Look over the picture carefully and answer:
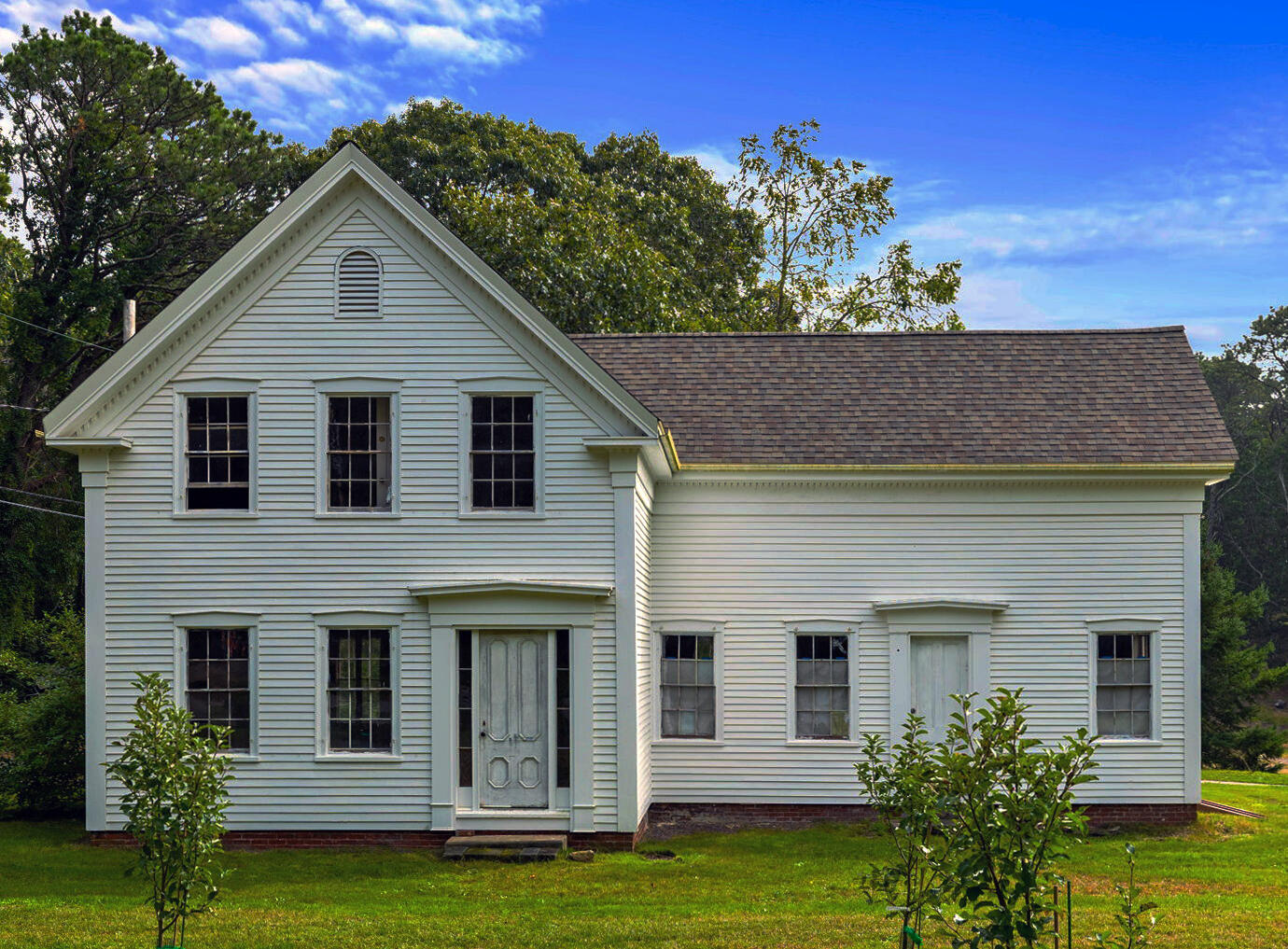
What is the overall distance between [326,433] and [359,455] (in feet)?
1.63

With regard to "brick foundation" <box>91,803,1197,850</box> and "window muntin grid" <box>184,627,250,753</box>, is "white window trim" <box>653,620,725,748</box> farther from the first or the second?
"window muntin grid" <box>184,627,250,753</box>

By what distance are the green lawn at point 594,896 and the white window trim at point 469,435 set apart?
13.7 ft

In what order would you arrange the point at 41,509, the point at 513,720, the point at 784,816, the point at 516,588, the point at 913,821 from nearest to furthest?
the point at 913,821 < the point at 516,588 < the point at 513,720 < the point at 784,816 < the point at 41,509

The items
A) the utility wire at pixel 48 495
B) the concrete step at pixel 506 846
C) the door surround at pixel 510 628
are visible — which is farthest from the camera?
the utility wire at pixel 48 495

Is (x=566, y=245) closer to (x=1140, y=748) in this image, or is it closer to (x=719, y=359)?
(x=719, y=359)

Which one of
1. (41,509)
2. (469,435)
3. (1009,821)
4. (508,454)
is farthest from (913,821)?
(41,509)

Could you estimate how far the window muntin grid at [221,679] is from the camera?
53.9 feet

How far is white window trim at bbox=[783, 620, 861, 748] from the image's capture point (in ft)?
60.4

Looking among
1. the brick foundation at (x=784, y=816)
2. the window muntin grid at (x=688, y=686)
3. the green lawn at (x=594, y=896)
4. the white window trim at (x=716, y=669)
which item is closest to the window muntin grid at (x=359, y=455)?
the green lawn at (x=594, y=896)

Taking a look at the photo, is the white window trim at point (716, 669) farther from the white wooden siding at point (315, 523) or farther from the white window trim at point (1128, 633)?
the white window trim at point (1128, 633)

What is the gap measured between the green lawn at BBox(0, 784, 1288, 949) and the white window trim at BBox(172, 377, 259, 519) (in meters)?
4.14

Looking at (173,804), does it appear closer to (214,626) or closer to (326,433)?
(214,626)

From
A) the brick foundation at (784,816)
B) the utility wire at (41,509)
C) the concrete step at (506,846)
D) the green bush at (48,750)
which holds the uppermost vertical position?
the utility wire at (41,509)

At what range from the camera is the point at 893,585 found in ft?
61.0
